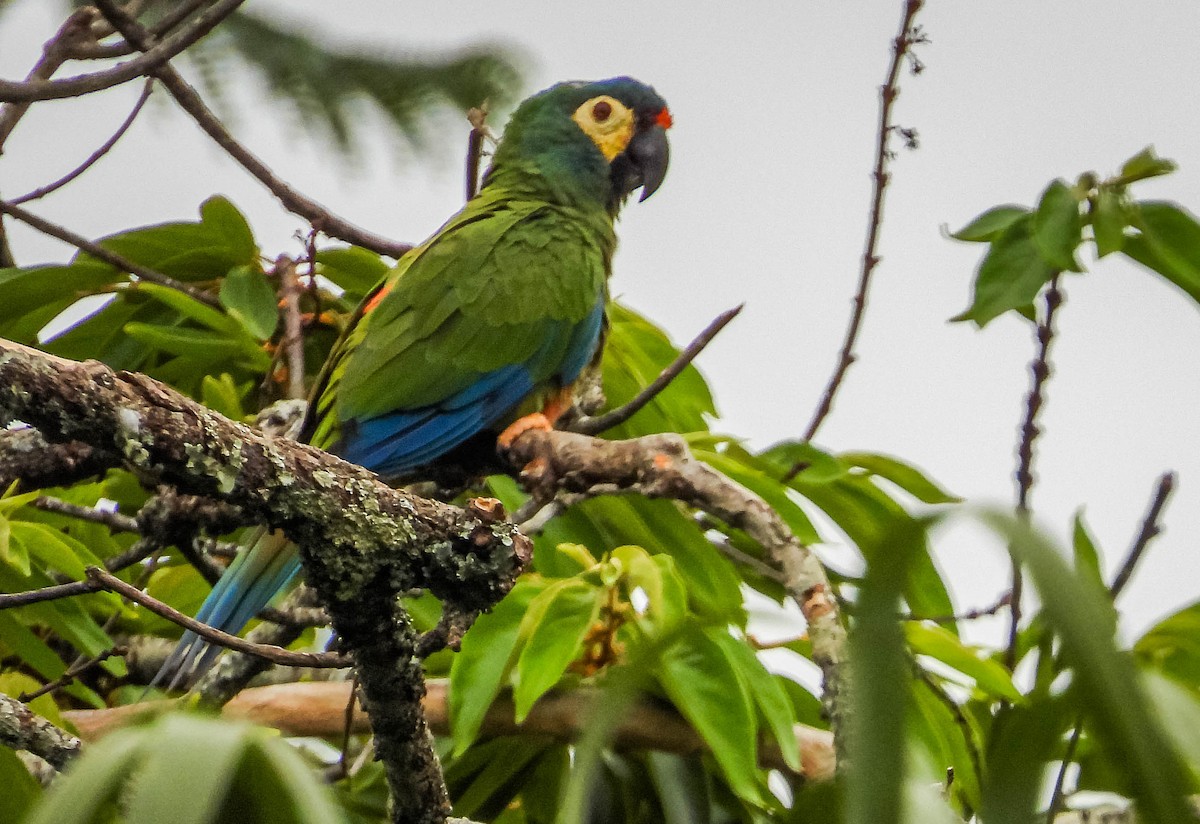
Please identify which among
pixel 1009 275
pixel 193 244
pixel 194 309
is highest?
pixel 1009 275

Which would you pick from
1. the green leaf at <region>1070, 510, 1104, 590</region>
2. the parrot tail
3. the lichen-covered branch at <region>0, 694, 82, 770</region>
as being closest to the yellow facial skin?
the parrot tail

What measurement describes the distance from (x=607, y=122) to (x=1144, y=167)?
3.46ft

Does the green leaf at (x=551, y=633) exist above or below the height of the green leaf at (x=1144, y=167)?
below

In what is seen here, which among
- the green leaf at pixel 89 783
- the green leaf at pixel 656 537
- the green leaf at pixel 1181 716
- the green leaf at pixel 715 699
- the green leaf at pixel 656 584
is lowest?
the green leaf at pixel 89 783

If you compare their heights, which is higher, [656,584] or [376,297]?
[376,297]

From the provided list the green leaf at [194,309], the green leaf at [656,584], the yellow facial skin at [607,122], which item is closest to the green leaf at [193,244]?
the green leaf at [194,309]

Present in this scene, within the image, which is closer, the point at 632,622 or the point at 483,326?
the point at 632,622

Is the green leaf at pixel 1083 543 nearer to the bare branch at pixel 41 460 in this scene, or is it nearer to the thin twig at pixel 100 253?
the bare branch at pixel 41 460

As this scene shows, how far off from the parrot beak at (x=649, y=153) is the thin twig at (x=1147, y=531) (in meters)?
1.29

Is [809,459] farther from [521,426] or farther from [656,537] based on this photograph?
[521,426]

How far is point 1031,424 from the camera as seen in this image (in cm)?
120

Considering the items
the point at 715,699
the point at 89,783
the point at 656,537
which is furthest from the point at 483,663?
the point at 89,783

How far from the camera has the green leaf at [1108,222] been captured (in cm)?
120

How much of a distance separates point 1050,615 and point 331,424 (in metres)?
1.36
